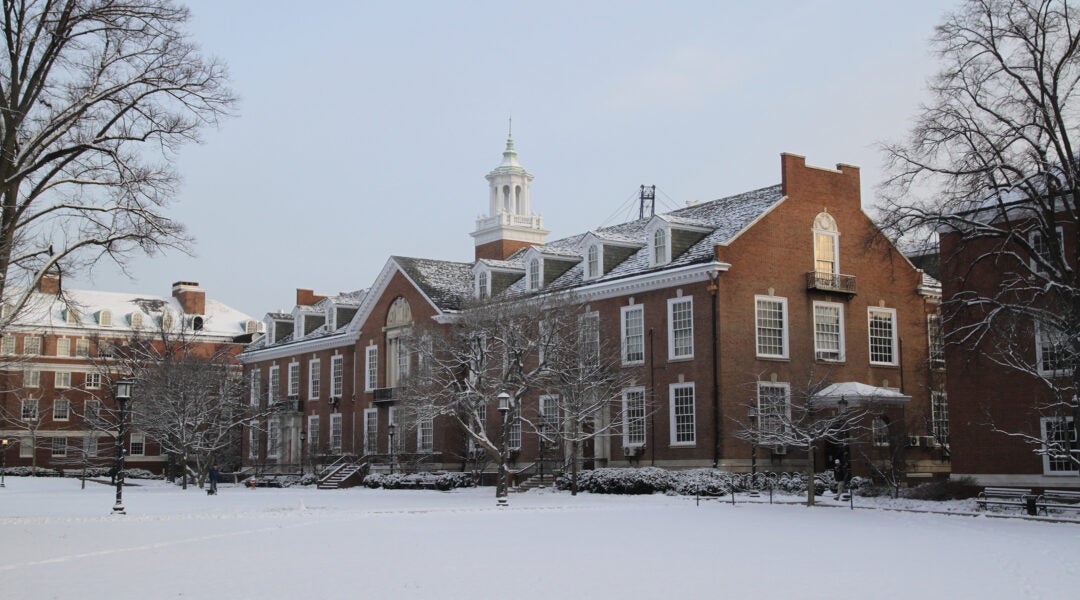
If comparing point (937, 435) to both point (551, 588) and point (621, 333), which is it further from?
point (551, 588)

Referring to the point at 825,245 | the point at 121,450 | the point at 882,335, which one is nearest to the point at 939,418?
the point at 882,335

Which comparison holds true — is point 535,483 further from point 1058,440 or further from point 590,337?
point 1058,440

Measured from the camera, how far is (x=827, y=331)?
4506cm

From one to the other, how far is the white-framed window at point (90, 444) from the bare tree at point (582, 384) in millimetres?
49520

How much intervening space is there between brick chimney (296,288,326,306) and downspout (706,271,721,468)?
40132mm

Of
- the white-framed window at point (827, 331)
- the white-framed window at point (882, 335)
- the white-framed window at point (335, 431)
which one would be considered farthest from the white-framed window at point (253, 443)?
the white-framed window at point (882, 335)

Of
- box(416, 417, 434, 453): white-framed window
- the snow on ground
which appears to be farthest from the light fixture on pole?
box(416, 417, 434, 453): white-framed window

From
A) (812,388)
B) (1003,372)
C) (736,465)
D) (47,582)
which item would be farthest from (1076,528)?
(47,582)

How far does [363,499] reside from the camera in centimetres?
3981

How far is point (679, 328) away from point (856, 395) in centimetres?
681

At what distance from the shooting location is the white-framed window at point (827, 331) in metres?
44.7

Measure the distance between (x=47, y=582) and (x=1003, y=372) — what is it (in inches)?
1090

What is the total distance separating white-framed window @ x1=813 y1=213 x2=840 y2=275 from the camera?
45250 mm

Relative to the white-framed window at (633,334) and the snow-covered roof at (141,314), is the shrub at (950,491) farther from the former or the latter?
the snow-covered roof at (141,314)
